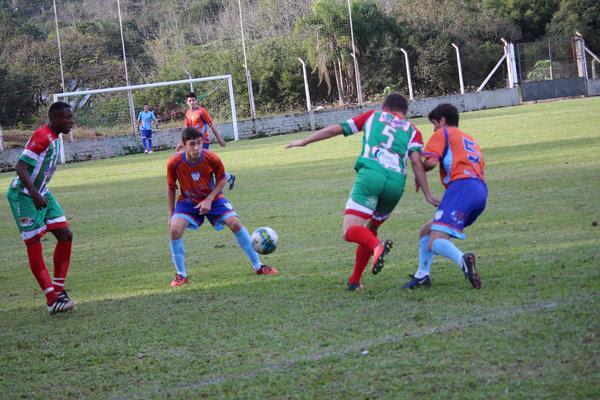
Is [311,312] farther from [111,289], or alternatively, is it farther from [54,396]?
[111,289]

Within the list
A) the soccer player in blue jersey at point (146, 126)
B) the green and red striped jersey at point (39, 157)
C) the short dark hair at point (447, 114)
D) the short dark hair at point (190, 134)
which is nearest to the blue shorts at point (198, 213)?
the short dark hair at point (190, 134)

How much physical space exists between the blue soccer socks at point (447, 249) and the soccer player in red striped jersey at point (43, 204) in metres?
3.09

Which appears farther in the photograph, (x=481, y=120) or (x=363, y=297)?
(x=481, y=120)

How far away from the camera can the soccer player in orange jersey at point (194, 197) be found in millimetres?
7785

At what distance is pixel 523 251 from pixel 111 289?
3.83 meters

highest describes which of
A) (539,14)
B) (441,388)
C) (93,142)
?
(539,14)

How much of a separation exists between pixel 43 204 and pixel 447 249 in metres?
3.38

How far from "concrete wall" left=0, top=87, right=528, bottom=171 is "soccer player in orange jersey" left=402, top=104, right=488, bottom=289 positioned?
2719 centimetres

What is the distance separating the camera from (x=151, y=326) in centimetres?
619

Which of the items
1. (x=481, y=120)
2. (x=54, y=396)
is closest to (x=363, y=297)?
(x=54, y=396)

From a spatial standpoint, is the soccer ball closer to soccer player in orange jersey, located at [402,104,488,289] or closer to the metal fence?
soccer player in orange jersey, located at [402,104,488,289]

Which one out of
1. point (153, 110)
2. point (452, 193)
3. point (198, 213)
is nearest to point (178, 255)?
point (198, 213)

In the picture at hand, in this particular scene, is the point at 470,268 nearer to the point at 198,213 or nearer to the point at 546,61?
the point at 198,213

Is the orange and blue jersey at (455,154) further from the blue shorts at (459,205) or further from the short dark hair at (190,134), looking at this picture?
the short dark hair at (190,134)
